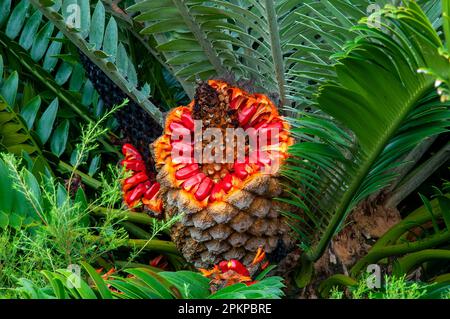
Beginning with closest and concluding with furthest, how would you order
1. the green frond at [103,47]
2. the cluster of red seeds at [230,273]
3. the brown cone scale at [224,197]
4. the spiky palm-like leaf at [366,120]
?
the spiky palm-like leaf at [366,120] → the cluster of red seeds at [230,273] → the brown cone scale at [224,197] → the green frond at [103,47]

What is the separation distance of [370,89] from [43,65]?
107cm

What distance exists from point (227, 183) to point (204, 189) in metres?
0.04

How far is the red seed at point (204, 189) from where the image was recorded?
70.8 inches

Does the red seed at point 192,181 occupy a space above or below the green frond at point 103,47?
below

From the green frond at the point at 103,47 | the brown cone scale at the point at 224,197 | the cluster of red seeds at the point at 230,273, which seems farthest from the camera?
the green frond at the point at 103,47

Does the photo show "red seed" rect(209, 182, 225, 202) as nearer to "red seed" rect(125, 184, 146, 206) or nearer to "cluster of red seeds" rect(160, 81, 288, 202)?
"cluster of red seeds" rect(160, 81, 288, 202)

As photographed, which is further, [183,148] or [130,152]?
[130,152]

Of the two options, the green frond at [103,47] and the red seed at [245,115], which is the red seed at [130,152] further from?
the red seed at [245,115]

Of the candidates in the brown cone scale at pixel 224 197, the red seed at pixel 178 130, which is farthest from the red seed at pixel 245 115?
the red seed at pixel 178 130

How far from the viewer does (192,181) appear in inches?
71.7

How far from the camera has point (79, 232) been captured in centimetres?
174

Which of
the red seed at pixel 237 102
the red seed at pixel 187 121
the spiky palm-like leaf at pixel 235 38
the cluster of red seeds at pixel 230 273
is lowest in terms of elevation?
the cluster of red seeds at pixel 230 273

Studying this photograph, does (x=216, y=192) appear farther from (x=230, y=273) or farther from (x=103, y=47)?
(x=103, y=47)

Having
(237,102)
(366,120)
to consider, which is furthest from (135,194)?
(366,120)
